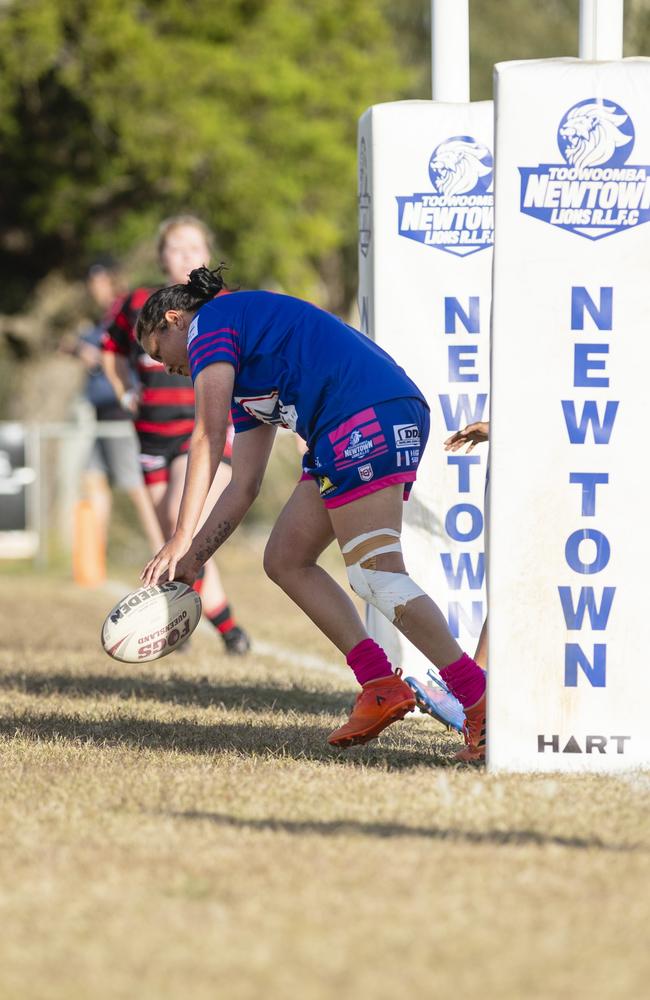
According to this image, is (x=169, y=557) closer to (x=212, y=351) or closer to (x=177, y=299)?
(x=212, y=351)

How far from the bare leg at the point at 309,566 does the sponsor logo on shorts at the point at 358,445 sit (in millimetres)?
444

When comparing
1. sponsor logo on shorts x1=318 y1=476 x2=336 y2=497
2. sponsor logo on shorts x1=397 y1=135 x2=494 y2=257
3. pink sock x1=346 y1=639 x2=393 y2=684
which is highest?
sponsor logo on shorts x1=397 y1=135 x2=494 y2=257

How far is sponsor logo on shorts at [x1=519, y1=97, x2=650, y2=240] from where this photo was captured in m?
5.36

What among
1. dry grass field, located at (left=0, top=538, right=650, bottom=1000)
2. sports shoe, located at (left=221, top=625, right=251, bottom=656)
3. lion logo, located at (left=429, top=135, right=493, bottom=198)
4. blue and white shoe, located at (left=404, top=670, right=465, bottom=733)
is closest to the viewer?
dry grass field, located at (left=0, top=538, right=650, bottom=1000)

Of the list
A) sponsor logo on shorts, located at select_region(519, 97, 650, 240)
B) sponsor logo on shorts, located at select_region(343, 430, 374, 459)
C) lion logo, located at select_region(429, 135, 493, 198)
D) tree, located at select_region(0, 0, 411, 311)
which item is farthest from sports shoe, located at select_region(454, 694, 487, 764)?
tree, located at select_region(0, 0, 411, 311)

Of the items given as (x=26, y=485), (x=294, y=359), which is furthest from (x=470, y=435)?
(x=26, y=485)

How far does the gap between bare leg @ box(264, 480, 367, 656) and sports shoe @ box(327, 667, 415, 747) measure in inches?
8.6

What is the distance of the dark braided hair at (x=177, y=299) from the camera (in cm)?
580

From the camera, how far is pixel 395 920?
3.69 m

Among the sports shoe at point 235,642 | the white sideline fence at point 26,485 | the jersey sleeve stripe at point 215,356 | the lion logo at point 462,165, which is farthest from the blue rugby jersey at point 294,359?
the white sideline fence at point 26,485

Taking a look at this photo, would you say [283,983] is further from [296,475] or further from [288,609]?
[296,475]

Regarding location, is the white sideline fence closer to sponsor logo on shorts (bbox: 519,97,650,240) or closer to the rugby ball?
the rugby ball

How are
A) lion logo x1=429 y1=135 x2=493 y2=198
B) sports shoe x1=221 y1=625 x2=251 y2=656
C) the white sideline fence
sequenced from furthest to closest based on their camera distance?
the white sideline fence
sports shoe x1=221 y1=625 x2=251 y2=656
lion logo x1=429 y1=135 x2=493 y2=198

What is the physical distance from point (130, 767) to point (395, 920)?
2.15 meters
